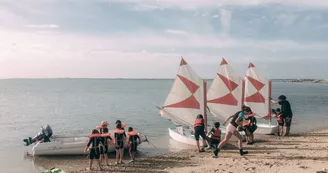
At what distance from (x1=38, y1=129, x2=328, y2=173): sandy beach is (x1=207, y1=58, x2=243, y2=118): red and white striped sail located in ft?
13.0

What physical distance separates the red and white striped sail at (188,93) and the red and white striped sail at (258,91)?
5.57 meters

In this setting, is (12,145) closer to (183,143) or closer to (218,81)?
(183,143)

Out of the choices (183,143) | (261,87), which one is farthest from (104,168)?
(261,87)

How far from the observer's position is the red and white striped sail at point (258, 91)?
22734 millimetres

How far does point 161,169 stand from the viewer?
12734 mm

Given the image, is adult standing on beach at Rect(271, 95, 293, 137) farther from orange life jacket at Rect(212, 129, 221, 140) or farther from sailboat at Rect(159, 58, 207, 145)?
orange life jacket at Rect(212, 129, 221, 140)

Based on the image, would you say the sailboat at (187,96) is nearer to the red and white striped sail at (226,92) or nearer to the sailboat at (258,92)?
the red and white striped sail at (226,92)

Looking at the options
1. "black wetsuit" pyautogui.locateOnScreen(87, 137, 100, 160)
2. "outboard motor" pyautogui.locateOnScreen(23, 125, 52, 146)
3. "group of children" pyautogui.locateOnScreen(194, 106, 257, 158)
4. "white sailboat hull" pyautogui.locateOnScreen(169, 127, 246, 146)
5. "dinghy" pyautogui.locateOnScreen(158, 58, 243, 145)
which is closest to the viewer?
"black wetsuit" pyautogui.locateOnScreen(87, 137, 100, 160)

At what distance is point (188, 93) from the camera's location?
18.8m

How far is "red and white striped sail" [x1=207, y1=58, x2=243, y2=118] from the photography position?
20.8 m

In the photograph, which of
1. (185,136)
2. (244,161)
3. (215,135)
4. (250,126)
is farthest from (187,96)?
(244,161)

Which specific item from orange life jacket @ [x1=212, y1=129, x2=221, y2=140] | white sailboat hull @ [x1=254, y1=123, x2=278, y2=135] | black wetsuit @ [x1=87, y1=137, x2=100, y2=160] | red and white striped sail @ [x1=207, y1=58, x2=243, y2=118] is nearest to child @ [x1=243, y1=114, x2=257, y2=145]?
orange life jacket @ [x1=212, y1=129, x2=221, y2=140]

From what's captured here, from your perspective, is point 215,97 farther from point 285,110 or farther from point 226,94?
point 285,110

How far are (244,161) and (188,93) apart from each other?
6806 mm
